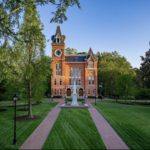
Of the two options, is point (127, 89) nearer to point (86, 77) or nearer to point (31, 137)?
point (86, 77)

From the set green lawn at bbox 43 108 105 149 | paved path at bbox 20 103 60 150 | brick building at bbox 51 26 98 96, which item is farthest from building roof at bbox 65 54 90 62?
paved path at bbox 20 103 60 150

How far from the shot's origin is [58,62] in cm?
5972

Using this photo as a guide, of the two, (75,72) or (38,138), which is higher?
(75,72)

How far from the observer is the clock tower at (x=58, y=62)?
195 feet

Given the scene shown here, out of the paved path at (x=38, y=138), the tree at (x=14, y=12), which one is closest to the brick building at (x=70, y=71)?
the paved path at (x=38, y=138)

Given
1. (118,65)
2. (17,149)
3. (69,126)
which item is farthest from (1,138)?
(118,65)

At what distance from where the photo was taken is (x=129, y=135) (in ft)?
50.2

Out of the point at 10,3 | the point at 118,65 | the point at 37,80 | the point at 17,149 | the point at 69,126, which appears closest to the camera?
the point at 10,3

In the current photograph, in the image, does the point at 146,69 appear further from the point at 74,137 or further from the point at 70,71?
the point at 74,137

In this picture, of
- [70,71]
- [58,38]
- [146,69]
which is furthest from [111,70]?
[146,69]

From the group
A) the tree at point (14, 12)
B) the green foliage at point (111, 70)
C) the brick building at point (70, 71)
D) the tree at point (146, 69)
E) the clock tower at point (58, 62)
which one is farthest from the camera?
the green foliage at point (111, 70)

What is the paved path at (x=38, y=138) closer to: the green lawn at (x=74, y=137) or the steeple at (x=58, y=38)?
the green lawn at (x=74, y=137)

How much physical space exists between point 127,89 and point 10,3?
34937 millimetres

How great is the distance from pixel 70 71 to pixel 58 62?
12.4ft
